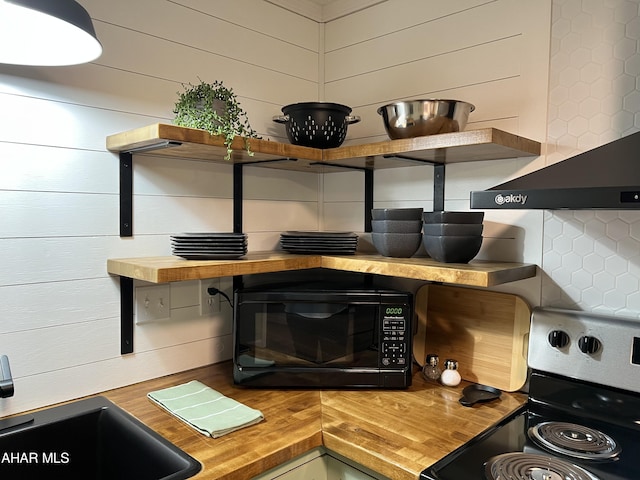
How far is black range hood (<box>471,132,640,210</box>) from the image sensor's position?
3.12 ft

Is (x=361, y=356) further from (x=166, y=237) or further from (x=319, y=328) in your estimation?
(x=166, y=237)

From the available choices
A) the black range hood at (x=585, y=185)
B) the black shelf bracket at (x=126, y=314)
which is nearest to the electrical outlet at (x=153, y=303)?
the black shelf bracket at (x=126, y=314)

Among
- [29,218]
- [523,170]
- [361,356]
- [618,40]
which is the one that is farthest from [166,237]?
[618,40]

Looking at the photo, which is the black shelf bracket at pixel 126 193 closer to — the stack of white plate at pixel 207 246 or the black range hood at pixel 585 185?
the stack of white plate at pixel 207 246

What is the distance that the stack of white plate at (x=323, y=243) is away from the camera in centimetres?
162

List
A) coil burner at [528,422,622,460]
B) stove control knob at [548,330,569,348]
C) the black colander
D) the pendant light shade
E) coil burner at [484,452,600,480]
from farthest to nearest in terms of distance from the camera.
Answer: the black colander
stove control knob at [548,330,569,348]
coil burner at [528,422,622,460]
coil burner at [484,452,600,480]
the pendant light shade

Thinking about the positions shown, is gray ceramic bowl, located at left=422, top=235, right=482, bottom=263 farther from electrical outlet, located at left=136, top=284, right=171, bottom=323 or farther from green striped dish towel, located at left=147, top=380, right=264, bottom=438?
electrical outlet, located at left=136, top=284, right=171, bottom=323

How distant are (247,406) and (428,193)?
91 centimetres

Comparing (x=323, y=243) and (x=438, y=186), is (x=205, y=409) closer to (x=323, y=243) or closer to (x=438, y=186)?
(x=323, y=243)

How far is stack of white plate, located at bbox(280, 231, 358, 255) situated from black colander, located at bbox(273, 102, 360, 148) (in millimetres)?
295

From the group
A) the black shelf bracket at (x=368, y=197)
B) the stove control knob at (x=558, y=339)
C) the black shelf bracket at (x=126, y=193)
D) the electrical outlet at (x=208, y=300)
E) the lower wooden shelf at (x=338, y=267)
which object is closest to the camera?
the lower wooden shelf at (x=338, y=267)

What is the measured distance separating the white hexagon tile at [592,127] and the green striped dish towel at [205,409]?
92 centimetres

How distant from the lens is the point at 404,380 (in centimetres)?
150

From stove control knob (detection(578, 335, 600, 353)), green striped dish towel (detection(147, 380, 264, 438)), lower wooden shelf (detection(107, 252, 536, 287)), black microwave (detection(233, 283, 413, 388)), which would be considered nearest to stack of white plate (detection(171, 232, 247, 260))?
lower wooden shelf (detection(107, 252, 536, 287))
